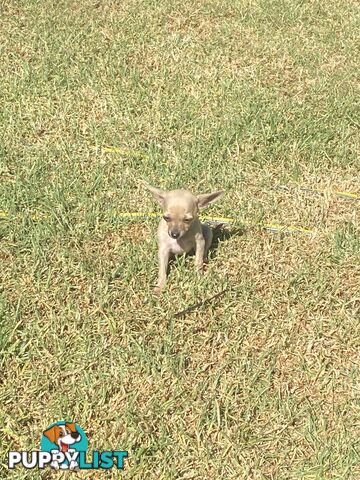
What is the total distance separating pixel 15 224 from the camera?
18.6ft

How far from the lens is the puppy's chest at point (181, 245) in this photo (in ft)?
16.8

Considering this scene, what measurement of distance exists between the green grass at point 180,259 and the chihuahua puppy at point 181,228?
0.19 m

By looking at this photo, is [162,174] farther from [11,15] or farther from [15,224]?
[11,15]

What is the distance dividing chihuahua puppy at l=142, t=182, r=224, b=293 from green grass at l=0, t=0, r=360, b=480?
19cm

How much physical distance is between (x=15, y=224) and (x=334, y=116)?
4.51 metres

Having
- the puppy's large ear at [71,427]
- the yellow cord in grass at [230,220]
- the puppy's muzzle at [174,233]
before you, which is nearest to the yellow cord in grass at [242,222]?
the yellow cord in grass at [230,220]

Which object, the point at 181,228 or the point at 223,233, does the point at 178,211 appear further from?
the point at 223,233

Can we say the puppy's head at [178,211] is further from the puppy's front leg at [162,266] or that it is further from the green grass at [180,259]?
the green grass at [180,259]

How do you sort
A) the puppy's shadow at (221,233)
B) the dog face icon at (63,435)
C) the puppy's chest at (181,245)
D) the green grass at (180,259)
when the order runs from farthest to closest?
1. the puppy's shadow at (221,233)
2. the puppy's chest at (181,245)
3. the green grass at (180,259)
4. the dog face icon at (63,435)

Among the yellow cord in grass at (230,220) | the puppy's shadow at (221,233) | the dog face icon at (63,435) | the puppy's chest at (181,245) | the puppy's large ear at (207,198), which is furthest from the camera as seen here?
the yellow cord in grass at (230,220)

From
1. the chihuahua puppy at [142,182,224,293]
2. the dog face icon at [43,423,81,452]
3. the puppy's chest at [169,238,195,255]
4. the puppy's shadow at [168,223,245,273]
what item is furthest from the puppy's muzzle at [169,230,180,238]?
the dog face icon at [43,423,81,452]

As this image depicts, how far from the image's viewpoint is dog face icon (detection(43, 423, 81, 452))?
406cm

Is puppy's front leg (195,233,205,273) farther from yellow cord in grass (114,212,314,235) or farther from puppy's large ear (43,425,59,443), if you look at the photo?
puppy's large ear (43,425,59,443)

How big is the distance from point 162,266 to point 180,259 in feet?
0.87
